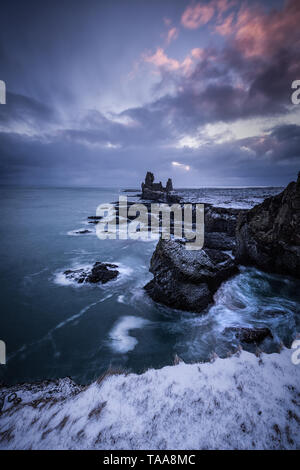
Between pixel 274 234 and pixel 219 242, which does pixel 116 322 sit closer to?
pixel 274 234

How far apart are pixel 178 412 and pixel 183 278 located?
6.11 metres

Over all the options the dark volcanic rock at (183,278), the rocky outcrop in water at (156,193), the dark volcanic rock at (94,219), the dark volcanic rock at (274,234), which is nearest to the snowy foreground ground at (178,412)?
the dark volcanic rock at (183,278)

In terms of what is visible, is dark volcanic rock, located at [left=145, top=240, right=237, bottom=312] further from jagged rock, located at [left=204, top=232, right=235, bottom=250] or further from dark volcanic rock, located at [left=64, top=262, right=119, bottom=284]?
jagged rock, located at [left=204, top=232, right=235, bottom=250]

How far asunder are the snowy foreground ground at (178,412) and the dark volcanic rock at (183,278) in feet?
15.6

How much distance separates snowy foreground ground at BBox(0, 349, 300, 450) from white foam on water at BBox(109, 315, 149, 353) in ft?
12.3

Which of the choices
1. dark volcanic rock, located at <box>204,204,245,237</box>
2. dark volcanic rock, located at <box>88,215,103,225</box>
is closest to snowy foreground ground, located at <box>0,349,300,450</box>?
dark volcanic rock, located at <box>204,204,245,237</box>

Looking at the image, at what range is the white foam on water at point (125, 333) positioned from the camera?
7.21m

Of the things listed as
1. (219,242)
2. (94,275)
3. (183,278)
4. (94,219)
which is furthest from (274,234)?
(94,219)

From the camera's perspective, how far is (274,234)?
1123cm

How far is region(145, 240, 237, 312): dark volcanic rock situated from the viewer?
28.5 feet

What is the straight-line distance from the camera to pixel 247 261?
42.9ft
